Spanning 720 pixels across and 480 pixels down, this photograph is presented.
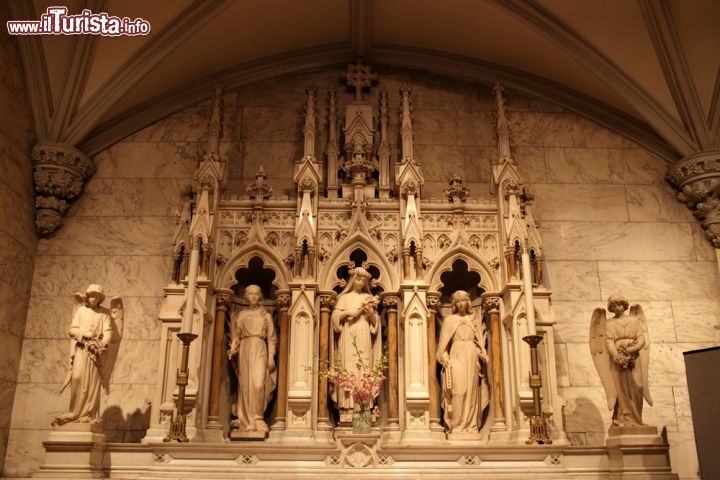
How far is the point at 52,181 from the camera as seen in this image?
884cm

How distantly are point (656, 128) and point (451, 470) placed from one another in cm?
502

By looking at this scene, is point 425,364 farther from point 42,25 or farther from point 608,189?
point 42,25

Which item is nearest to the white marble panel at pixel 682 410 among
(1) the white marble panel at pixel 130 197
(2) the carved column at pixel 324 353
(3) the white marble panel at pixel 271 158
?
(2) the carved column at pixel 324 353

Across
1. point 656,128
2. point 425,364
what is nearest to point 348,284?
point 425,364

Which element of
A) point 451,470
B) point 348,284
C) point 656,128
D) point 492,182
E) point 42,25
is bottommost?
point 451,470

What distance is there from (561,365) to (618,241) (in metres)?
1.71

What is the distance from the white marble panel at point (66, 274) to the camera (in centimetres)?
877

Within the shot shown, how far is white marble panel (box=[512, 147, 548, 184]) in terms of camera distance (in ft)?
30.9

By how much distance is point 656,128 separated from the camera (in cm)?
909

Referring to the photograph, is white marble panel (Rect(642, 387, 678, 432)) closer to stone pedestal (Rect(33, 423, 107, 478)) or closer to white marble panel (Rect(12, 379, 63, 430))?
stone pedestal (Rect(33, 423, 107, 478))

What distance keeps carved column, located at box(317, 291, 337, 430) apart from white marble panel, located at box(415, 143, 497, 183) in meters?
2.20

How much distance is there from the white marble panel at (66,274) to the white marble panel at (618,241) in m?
5.25

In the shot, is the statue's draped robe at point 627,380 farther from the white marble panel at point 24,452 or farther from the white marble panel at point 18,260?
the white marble panel at point 18,260

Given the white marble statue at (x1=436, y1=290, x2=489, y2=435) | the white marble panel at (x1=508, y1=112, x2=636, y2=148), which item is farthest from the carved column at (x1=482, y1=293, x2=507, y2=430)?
the white marble panel at (x1=508, y1=112, x2=636, y2=148)
